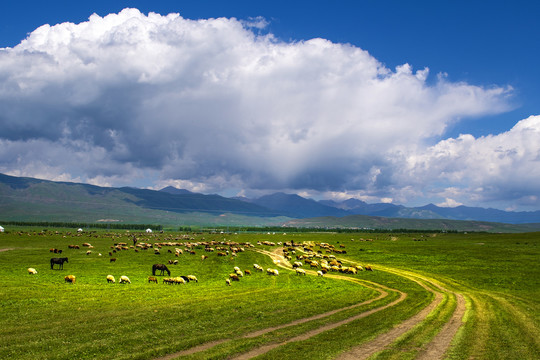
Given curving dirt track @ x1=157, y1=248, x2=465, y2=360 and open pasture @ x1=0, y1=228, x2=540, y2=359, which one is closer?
curving dirt track @ x1=157, y1=248, x2=465, y2=360

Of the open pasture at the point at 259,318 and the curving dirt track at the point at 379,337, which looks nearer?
the curving dirt track at the point at 379,337

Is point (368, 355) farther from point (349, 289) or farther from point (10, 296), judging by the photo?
point (10, 296)

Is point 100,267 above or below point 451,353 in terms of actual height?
below

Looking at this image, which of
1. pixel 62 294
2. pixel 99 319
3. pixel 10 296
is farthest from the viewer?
pixel 62 294

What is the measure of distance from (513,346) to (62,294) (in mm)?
32217

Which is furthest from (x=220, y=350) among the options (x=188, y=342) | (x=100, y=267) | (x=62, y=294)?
(x=100, y=267)

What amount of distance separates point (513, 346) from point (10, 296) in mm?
34272

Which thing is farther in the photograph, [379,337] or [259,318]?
[259,318]

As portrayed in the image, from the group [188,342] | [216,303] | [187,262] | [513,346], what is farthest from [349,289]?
[187,262]

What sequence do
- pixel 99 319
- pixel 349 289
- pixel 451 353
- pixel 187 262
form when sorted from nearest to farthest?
pixel 451 353
pixel 99 319
pixel 349 289
pixel 187 262

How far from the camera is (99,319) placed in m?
21.5

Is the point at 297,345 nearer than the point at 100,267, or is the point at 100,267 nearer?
the point at 297,345

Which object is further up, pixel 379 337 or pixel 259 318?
pixel 379 337

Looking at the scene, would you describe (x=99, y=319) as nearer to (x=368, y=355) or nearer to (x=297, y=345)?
(x=297, y=345)
